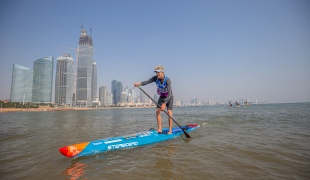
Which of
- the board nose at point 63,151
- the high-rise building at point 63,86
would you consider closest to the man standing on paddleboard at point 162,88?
the board nose at point 63,151

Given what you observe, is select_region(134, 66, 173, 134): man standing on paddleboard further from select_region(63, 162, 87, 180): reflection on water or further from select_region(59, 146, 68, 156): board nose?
select_region(59, 146, 68, 156): board nose

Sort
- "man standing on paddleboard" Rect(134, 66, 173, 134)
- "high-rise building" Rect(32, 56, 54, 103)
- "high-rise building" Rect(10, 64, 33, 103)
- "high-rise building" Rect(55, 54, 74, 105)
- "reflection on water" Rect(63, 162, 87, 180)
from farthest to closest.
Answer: "high-rise building" Rect(55, 54, 74, 105), "high-rise building" Rect(32, 56, 54, 103), "high-rise building" Rect(10, 64, 33, 103), "man standing on paddleboard" Rect(134, 66, 173, 134), "reflection on water" Rect(63, 162, 87, 180)

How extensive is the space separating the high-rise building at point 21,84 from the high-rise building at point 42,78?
16.4ft

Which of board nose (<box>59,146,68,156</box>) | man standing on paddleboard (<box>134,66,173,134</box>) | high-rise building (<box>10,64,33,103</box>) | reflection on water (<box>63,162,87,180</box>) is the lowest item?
reflection on water (<box>63,162,87,180</box>)

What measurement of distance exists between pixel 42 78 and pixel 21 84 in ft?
73.7

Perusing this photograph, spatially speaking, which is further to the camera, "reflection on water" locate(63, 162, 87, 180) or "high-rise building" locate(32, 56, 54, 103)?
"high-rise building" locate(32, 56, 54, 103)

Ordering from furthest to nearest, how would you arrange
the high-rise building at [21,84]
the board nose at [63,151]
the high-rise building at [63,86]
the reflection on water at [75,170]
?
1. the high-rise building at [63,86]
2. the high-rise building at [21,84]
3. the board nose at [63,151]
4. the reflection on water at [75,170]

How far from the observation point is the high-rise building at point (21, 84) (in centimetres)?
16175

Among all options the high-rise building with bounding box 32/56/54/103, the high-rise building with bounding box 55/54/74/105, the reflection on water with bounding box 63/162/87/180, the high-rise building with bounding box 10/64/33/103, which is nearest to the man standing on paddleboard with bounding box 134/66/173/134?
the reflection on water with bounding box 63/162/87/180

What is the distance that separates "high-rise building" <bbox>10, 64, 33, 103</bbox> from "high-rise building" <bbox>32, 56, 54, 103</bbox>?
4990mm

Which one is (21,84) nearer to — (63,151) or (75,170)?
(63,151)

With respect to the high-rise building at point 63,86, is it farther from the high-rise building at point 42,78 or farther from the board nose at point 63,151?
the board nose at point 63,151

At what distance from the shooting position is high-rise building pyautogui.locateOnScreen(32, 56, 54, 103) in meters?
166

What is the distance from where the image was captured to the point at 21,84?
164m
